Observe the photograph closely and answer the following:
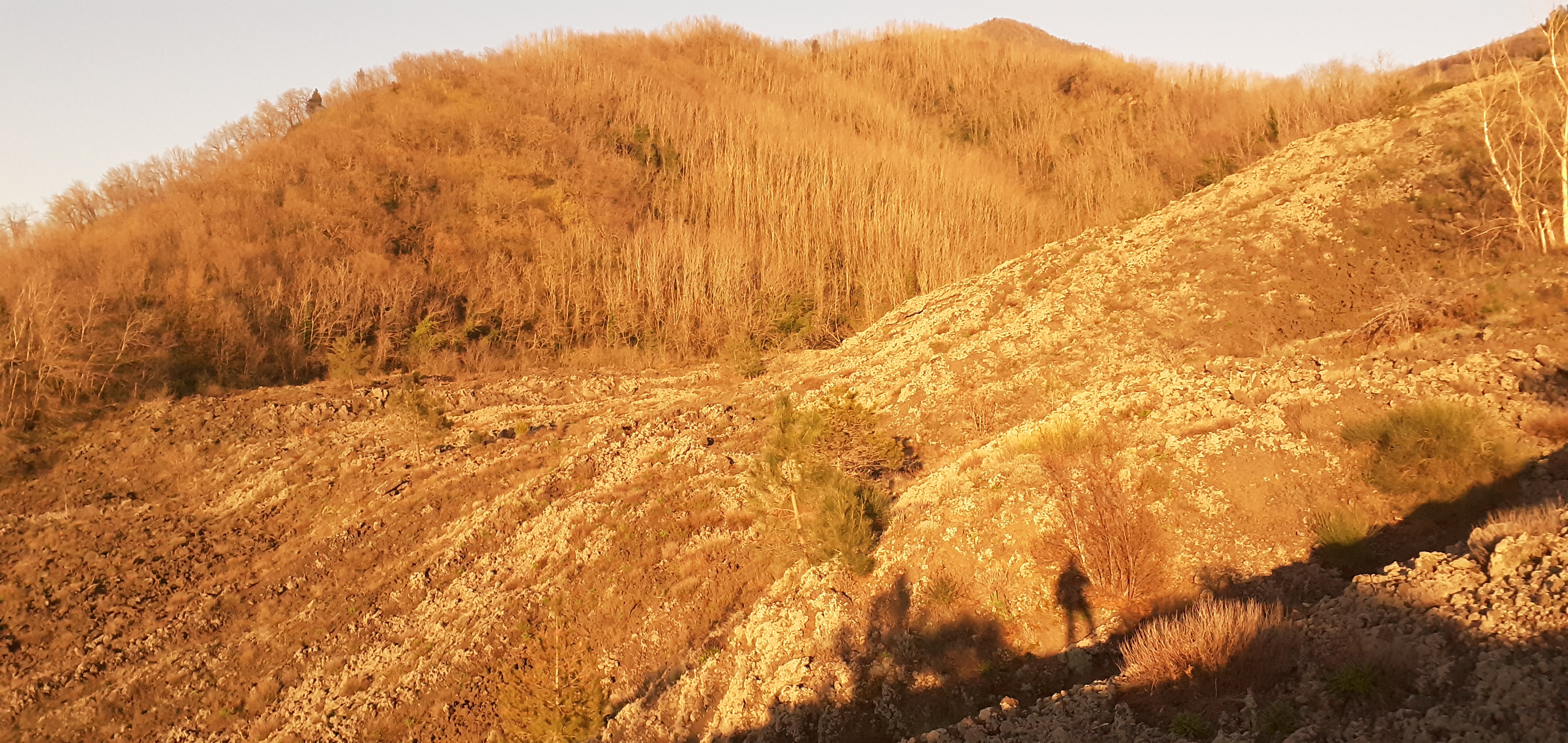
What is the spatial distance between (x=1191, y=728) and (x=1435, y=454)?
17.6 ft

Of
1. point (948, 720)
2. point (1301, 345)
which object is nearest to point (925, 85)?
point (1301, 345)

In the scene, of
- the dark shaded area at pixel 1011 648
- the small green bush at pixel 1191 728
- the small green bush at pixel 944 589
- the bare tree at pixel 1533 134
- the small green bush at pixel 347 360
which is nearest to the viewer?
the small green bush at pixel 1191 728

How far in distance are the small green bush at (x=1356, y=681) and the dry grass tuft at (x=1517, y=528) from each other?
1.72 m

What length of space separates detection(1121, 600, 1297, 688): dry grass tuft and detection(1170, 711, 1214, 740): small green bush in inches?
18.8

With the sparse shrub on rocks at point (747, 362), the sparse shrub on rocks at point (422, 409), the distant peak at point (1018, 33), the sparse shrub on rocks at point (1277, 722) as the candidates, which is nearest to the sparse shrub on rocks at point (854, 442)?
the sparse shrub on rocks at point (747, 362)

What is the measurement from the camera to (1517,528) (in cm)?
633

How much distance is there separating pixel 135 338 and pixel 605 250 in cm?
1558

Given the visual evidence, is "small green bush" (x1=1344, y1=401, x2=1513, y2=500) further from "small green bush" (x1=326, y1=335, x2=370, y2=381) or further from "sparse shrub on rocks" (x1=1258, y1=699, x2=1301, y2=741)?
"small green bush" (x1=326, y1=335, x2=370, y2=381)

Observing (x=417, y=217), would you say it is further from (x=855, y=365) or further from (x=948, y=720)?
(x=948, y=720)

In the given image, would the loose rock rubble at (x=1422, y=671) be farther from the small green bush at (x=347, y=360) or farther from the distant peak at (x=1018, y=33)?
the distant peak at (x=1018, y=33)

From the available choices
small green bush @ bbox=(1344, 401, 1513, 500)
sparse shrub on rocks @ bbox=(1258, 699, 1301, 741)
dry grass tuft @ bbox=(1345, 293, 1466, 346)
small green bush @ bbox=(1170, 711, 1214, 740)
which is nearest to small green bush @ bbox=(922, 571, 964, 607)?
Result: small green bush @ bbox=(1170, 711, 1214, 740)

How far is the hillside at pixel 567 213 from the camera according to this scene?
25.7 meters

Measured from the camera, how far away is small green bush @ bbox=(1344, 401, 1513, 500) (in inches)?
329

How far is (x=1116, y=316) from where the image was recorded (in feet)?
55.2
